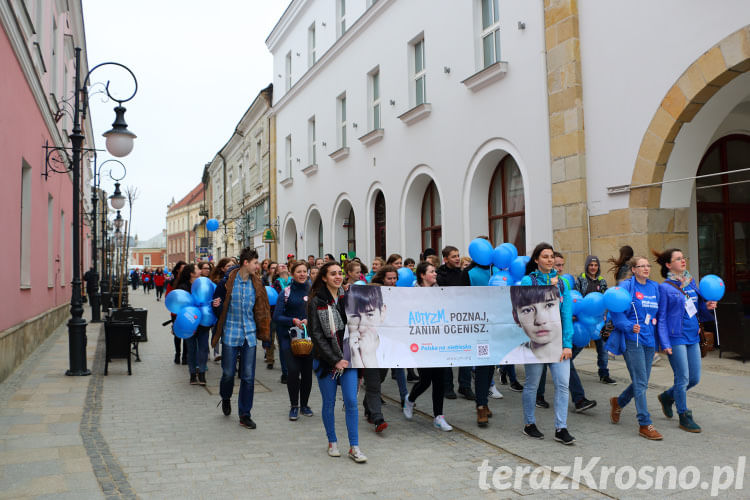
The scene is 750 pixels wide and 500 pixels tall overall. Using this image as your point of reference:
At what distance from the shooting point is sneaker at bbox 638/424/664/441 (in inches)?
217

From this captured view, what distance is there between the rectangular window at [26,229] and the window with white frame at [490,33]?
374 inches

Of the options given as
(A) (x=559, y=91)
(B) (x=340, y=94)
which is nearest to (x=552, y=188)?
(A) (x=559, y=91)

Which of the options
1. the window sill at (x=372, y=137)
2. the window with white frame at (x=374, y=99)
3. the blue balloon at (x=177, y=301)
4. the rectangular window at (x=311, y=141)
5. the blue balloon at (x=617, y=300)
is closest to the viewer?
the blue balloon at (x=617, y=300)

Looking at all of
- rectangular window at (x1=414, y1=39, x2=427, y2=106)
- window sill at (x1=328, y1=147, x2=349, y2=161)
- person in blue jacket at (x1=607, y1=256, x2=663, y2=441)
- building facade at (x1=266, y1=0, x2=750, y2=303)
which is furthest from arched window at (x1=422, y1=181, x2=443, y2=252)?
person in blue jacket at (x1=607, y1=256, x2=663, y2=441)

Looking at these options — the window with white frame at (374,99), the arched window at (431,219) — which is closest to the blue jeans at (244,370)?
the arched window at (431,219)

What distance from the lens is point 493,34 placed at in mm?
12844

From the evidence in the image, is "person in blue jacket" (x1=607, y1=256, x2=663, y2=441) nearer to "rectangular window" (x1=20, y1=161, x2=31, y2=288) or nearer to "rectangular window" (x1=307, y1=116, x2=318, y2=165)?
"rectangular window" (x1=20, y1=161, x2=31, y2=288)

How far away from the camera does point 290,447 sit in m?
5.55

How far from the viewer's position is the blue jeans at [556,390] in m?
5.48

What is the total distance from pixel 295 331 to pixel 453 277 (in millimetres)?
2158

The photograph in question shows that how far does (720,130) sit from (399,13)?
8.85m

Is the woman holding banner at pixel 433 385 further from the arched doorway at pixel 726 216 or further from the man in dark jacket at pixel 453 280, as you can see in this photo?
the arched doorway at pixel 726 216

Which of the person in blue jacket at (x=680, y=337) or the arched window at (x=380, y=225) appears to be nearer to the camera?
the person in blue jacket at (x=680, y=337)

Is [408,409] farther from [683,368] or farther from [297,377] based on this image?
[683,368]
